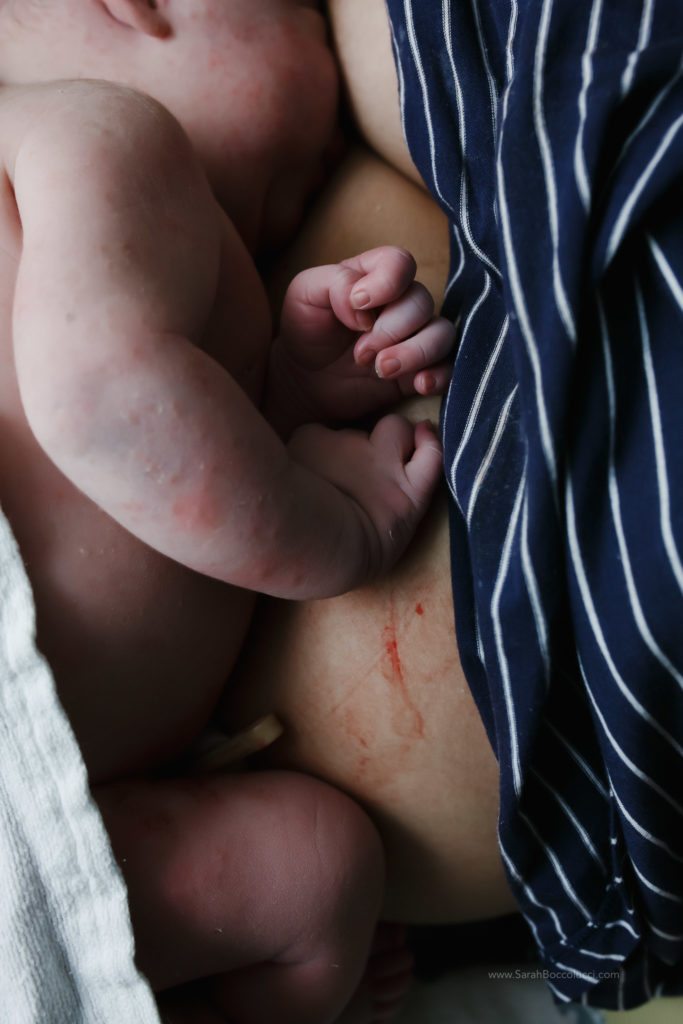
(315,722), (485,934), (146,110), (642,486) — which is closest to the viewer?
(642,486)

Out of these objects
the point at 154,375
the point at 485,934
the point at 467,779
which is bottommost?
the point at 485,934

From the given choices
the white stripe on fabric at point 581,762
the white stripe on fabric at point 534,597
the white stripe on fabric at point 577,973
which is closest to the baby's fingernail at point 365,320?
the white stripe on fabric at point 534,597

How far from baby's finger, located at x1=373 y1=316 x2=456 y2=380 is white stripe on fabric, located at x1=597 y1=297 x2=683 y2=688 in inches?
6.4

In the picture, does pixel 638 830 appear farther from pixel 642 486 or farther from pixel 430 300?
pixel 430 300

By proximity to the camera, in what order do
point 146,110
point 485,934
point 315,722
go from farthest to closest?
point 485,934, point 315,722, point 146,110

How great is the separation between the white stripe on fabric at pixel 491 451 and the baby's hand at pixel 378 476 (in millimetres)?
87

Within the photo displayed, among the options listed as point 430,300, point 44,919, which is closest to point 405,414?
point 430,300

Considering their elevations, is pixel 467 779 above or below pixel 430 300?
below

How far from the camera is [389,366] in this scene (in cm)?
65

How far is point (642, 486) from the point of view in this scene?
50 cm

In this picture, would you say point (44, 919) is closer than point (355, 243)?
Yes

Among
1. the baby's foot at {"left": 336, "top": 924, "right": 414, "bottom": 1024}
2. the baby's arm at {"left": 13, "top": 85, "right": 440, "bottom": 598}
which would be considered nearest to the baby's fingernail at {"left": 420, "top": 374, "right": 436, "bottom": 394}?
the baby's arm at {"left": 13, "top": 85, "right": 440, "bottom": 598}

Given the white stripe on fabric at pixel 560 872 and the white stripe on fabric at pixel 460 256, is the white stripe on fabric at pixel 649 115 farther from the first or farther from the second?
the white stripe on fabric at pixel 560 872

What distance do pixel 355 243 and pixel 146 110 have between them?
23cm
